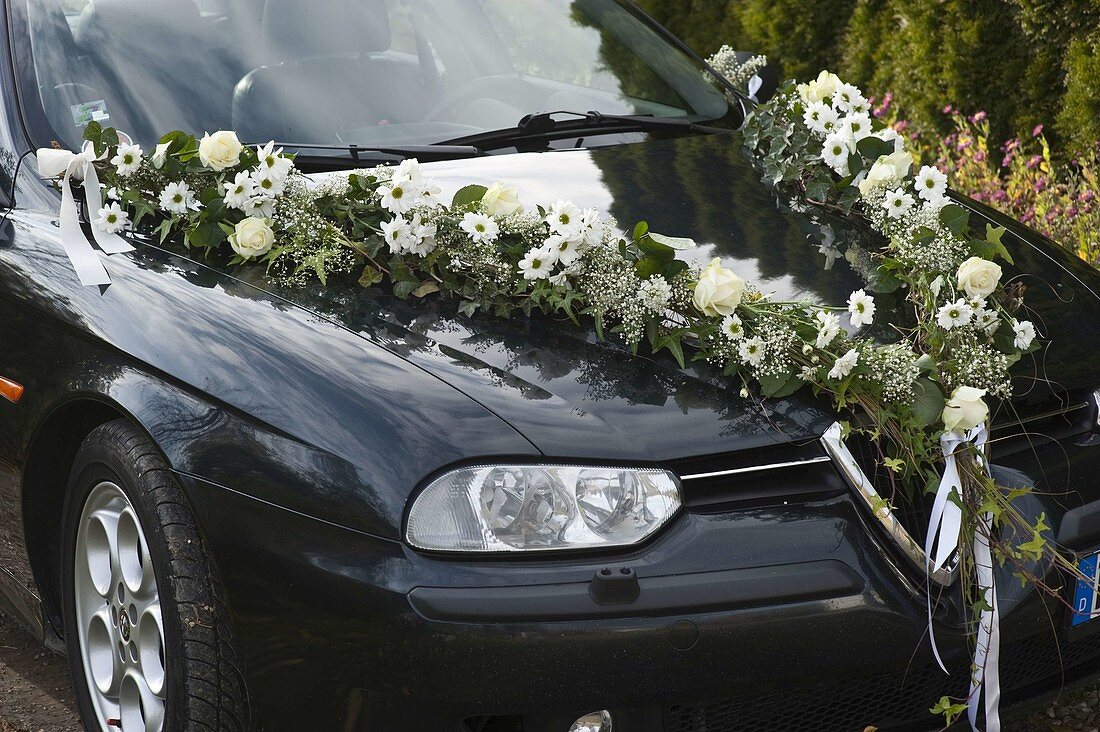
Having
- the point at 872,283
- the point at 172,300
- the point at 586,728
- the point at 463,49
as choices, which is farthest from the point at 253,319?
the point at 463,49

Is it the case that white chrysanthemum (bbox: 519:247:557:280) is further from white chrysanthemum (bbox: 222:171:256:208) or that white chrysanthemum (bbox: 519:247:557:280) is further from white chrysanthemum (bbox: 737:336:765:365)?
white chrysanthemum (bbox: 222:171:256:208)

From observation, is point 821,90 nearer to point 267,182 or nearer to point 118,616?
point 267,182

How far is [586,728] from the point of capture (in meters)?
1.97

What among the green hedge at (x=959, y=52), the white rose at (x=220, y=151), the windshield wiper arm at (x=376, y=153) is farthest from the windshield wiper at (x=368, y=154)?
the green hedge at (x=959, y=52)

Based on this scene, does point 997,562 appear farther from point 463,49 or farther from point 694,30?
point 694,30

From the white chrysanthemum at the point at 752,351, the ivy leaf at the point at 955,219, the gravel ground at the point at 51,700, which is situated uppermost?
the ivy leaf at the point at 955,219

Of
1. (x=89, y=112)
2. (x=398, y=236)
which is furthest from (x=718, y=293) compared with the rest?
(x=89, y=112)

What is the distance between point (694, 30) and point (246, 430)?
7.48 meters

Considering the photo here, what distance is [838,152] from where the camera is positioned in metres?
3.08

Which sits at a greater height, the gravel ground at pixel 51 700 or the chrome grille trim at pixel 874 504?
the chrome grille trim at pixel 874 504

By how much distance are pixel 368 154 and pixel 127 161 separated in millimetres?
564

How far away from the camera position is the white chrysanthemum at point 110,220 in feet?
8.71

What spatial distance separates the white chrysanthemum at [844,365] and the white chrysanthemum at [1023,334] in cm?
41

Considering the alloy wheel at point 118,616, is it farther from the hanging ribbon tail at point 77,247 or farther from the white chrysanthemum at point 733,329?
the white chrysanthemum at point 733,329
